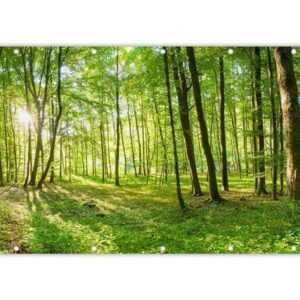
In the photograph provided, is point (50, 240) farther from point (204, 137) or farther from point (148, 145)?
point (204, 137)

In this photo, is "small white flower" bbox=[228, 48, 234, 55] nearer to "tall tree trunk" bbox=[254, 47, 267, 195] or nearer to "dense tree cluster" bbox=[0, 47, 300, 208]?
"dense tree cluster" bbox=[0, 47, 300, 208]

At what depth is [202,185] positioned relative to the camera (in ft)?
19.5

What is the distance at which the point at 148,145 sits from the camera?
5.98 metres

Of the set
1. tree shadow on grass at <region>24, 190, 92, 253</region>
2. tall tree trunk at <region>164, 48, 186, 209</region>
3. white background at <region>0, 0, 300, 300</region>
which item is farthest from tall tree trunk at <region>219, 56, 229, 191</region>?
tree shadow on grass at <region>24, 190, 92, 253</region>

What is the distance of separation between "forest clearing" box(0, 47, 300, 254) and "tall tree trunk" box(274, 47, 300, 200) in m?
0.01

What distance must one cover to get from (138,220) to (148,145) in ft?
2.71

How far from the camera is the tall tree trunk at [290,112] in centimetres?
582

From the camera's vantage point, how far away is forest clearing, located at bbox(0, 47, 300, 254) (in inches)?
229

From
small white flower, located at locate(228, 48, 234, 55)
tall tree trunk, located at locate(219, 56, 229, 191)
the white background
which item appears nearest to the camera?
the white background

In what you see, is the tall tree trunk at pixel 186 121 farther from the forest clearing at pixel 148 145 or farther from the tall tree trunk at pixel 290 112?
the tall tree trunk at pixel 290 112

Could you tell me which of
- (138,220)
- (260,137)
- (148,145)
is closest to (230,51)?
(260,137)

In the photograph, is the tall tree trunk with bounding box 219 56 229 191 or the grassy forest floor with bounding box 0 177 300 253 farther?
the tall tree trunk with bounding box 219 56 229 191
